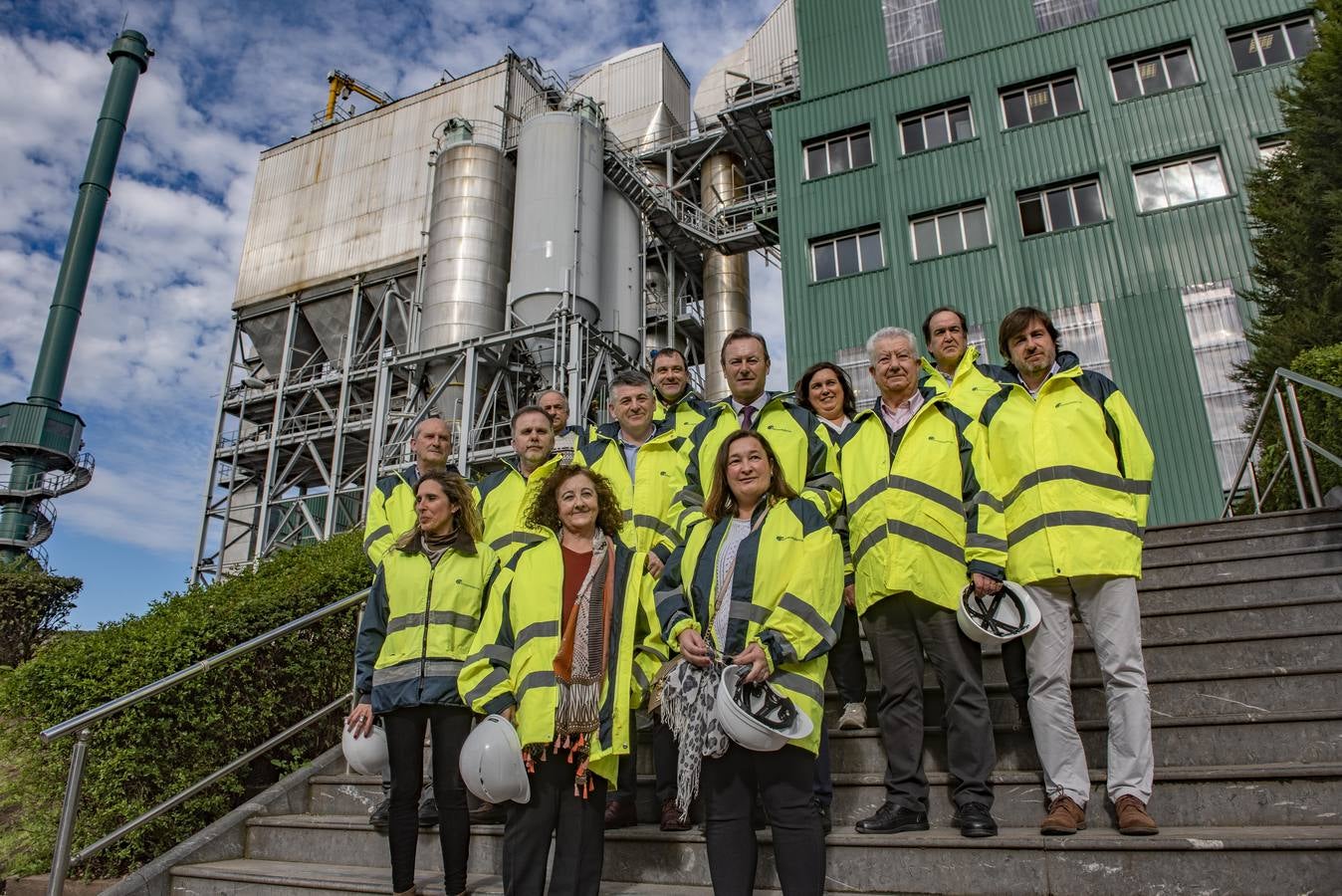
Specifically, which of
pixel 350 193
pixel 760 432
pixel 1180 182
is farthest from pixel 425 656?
pixel 350 193

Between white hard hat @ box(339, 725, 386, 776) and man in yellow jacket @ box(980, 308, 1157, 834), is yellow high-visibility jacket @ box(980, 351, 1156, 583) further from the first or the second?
white hard hat @ box(339, 725, 386, 776)

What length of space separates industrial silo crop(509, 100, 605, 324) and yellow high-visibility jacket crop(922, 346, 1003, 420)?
56.7ft

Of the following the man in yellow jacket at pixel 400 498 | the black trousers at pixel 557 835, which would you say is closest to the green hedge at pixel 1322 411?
the black trousers at pixel 557 835

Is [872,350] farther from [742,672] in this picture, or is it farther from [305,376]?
[305,376]

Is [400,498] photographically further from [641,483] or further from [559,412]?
[641,483]

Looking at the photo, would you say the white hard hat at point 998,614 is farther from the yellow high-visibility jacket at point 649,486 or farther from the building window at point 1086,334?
the building window at point 1086,334

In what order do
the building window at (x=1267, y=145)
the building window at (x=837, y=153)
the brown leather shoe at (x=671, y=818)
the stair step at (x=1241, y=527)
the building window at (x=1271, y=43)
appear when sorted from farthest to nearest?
the building window at (x=837, y=153) < the building window at (x=1271, y=43) < the building window at (x=1267, y=145) < the stair step at (x=1241, y=527) < the brown leather shoe at (x=671, y=818)

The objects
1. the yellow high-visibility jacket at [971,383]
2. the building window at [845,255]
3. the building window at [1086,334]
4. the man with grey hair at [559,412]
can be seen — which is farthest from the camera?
the building window at [845,255]

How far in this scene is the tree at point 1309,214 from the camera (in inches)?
379

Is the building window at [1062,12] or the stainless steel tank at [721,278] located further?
the stainless steel tank at [721,278]

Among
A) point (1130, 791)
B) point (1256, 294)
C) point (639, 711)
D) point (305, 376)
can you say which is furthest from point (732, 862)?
point (305, 376)

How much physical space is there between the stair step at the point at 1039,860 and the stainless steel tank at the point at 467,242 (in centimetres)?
2053

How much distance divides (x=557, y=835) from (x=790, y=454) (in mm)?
2154

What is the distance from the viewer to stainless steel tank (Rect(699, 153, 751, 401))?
26938 millimetres
